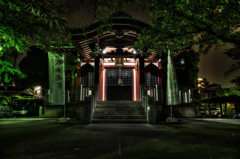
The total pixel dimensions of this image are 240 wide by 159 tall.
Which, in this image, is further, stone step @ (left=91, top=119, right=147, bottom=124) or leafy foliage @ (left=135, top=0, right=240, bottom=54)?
stone step @ (left=91, top=119, right=147, bottom=124)

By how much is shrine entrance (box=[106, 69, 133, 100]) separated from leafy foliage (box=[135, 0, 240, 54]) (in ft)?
21.7

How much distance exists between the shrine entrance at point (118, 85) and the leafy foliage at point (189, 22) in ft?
21.7

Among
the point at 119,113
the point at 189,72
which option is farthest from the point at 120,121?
the point at 189,72

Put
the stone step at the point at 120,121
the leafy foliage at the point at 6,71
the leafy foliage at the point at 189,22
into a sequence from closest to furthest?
the leafy foliage at the point at 189,22, the stone step at the point at 120,121, the leafy foliage at the point at 6,71

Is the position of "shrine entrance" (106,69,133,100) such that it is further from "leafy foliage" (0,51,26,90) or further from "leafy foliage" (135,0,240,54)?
"leafy foliage" (0,51,26,90)

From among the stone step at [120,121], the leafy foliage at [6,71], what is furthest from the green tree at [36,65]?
the stone step at [120,121]

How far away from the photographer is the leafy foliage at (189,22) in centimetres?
588

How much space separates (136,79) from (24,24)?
10828mm

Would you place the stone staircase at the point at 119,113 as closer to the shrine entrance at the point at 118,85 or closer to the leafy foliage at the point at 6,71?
the shrine entrance at the point at 118,85

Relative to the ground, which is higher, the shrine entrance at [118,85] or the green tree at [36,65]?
the green tree at [36,65]

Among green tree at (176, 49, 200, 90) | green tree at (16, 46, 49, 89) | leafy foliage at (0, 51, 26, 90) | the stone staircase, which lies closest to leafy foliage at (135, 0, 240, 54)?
the stone staircase

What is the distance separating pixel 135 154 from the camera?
3.19 metres

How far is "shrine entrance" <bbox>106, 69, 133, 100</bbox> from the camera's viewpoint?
1423cm

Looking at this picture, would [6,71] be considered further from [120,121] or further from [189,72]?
[189,72]
